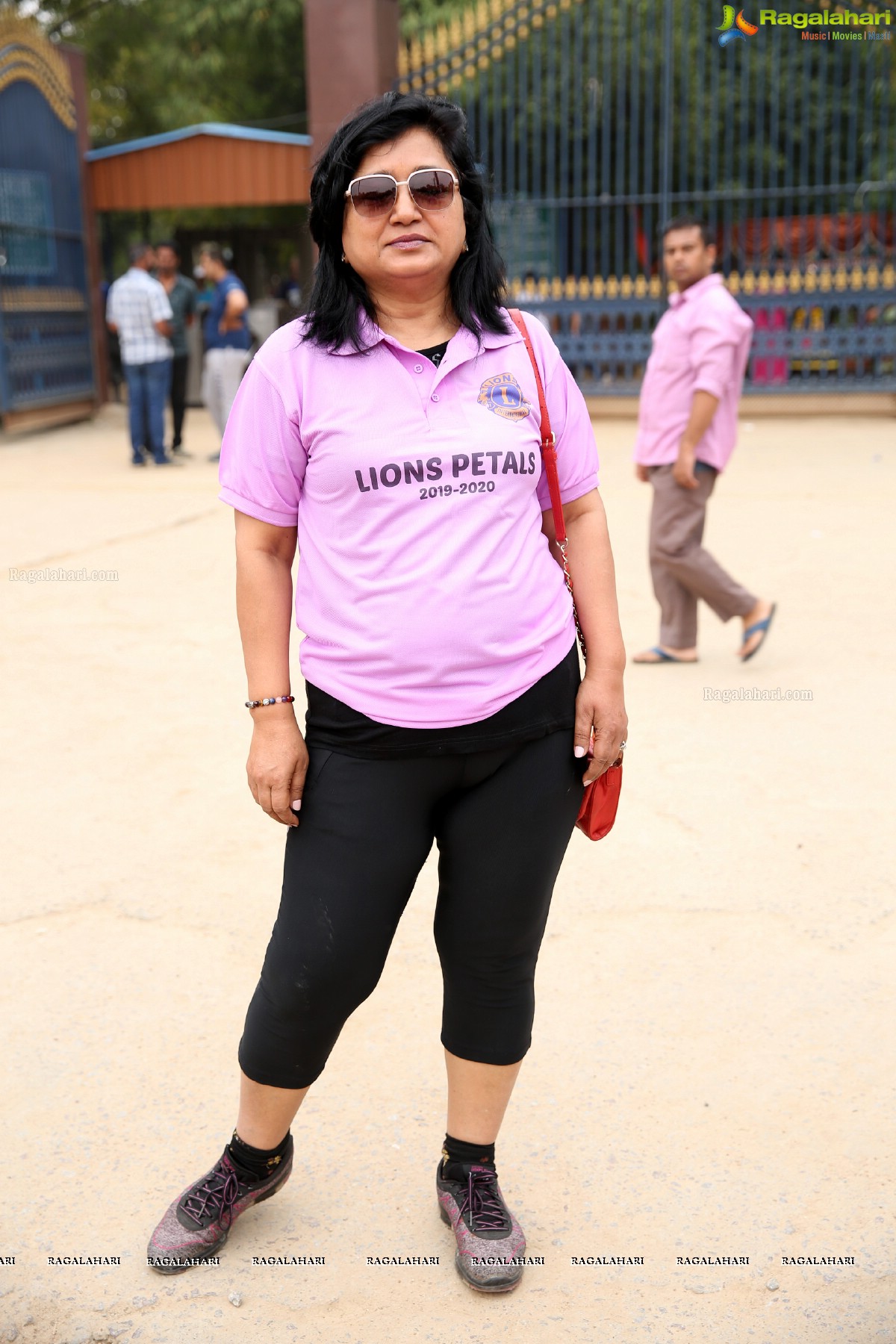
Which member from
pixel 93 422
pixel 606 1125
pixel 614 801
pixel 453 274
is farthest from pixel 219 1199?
pixel 93 422

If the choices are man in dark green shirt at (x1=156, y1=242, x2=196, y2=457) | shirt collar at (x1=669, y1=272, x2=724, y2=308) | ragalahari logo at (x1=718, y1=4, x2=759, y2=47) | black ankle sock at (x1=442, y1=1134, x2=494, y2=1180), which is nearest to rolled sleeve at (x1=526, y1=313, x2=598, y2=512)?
black ankle sock at (x1=442, y1=1134, x2=494, y2=1180)

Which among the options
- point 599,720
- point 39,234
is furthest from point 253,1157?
point 39,234

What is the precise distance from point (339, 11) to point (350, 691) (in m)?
12.1

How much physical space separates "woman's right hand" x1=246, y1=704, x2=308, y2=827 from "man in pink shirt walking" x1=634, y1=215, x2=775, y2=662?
135 inches

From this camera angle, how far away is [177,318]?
1134 centimetres

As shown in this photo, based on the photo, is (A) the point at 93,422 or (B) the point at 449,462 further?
(A) the point at 93,422

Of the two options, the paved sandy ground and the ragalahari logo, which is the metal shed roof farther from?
the paved sandy ground

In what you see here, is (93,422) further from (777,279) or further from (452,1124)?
(452,1124)

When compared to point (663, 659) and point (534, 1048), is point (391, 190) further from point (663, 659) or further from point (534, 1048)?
point (663, 659)

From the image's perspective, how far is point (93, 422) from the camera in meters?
14.5

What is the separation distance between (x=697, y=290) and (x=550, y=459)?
3.41m

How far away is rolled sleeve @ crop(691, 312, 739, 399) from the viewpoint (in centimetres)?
504
